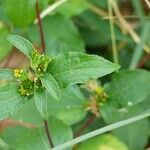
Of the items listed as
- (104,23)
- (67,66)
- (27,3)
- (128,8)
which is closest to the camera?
(67,66)

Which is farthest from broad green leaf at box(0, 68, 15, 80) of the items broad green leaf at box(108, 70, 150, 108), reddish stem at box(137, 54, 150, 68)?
reddish stem at box(137, 54, 150, 68)

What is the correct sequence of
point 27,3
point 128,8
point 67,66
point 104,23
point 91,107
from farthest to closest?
1. point 128,8
2. point 104,23
3. point 91,107
4. point 27,3
5. point 67,66

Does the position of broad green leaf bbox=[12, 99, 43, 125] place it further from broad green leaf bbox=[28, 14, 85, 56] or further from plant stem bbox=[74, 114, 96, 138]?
broad green leaf bbox=[28, 14, 85, 56]

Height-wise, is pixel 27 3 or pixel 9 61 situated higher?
pixel 27 3

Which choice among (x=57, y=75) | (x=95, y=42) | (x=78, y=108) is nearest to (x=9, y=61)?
(x=95, y=42)

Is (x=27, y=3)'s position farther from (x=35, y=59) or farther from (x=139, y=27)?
(x=139, y=27)

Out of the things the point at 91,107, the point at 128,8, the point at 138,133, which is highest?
the point at 128,8

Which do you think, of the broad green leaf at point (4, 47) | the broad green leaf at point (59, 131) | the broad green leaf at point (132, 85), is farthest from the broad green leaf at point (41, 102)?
the broad green leaf at point (4, 47)
